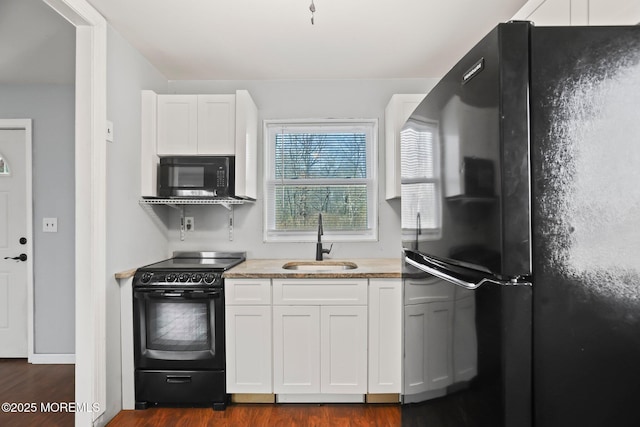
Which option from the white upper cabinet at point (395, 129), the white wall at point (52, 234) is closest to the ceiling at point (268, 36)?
the white upper cabinet at point (395, 129)

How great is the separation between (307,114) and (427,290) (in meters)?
2.41

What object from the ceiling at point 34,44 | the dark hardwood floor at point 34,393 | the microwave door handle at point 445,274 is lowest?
the dark hardwood floor at point 34,393

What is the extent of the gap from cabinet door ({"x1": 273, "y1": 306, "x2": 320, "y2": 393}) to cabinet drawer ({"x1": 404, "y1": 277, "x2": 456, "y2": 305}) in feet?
3.99

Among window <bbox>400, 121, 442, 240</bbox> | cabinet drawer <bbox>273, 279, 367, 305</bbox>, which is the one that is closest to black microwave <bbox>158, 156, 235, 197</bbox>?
cabinet drawer <bbox>273, 279, 367, 305</bbox>

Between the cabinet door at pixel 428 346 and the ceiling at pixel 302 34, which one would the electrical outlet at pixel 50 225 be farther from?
the cabinet door at pixel 428 346

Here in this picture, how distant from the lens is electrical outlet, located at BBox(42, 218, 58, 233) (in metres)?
3.28

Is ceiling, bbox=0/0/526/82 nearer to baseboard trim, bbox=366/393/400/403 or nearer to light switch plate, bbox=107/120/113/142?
light switch plate, bbox=107/120/113/142

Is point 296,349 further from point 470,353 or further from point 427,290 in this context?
point 470,353

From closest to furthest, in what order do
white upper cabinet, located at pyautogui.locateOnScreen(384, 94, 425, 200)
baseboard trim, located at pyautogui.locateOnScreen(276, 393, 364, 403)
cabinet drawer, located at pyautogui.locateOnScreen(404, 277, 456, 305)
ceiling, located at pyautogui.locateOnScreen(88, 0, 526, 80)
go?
cabinet drawer, located at pyautogui.locateOnScreen(404, 277, 456, 305) → ceiling, located at pyautogui.locateOnScreen(88, 0, 526, 80) → baseboard trim, located at pyautogui.locateOnScreen(276, 393, 364, 403) → white upper cabinet, located at pyautogui.locateOnScreen(384, 94, 425, 200)

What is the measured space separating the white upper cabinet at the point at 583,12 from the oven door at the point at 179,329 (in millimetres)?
2331

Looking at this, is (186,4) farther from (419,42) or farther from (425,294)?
(425,294)

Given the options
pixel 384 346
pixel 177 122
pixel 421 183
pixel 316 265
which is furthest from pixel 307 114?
pixel 421 183

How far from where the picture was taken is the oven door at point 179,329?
8.07 ft

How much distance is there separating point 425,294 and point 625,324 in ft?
1.64
